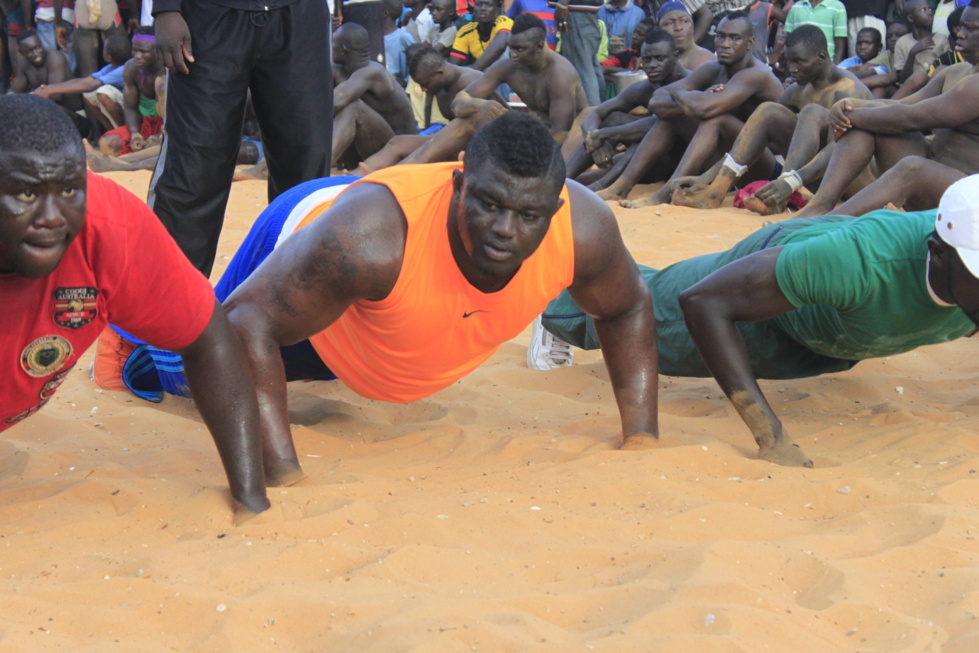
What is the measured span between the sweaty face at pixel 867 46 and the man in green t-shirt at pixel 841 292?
6809mm

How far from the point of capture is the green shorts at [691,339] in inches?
148

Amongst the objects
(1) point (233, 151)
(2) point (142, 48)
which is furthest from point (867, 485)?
(2) point (142, 48)

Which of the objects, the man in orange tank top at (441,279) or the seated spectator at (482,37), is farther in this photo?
the seated spectator at (482,37)

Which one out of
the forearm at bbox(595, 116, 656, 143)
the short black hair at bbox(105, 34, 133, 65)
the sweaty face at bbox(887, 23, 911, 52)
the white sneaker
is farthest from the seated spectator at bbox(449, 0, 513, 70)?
the white sneaker

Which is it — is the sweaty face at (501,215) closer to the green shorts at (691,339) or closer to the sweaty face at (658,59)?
the green shorts at (691,339)

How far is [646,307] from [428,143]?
5206 mm

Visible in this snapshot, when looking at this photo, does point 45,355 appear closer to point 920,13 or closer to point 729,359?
point 729,359

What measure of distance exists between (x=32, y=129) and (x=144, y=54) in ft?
33.5

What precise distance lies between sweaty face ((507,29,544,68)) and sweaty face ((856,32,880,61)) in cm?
319

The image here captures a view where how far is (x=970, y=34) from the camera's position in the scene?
19.5ft

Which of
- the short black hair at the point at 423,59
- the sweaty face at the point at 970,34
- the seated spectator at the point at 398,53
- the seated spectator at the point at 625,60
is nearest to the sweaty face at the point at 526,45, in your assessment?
the short black hair at the point at 423,59

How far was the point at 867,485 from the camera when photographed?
2.81 metres

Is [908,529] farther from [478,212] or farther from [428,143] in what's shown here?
[428,143]

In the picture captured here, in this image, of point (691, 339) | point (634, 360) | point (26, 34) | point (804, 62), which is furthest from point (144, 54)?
point (634, 360)
